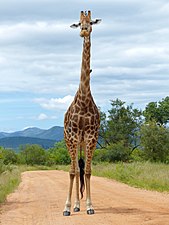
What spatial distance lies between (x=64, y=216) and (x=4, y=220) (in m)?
1.32

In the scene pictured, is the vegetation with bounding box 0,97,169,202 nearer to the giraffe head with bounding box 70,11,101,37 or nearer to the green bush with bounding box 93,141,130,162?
the green bush with bounding box 93,141,130,162

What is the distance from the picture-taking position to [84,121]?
1131cm

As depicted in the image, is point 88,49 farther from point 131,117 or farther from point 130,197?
point 131,117

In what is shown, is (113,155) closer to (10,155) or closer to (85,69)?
(10,155)

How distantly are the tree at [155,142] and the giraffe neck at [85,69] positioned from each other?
27.1m

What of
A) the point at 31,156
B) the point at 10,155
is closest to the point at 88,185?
the point at 31,156

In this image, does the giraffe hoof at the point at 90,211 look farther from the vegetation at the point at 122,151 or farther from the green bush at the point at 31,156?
the green bush at the point at 31,156

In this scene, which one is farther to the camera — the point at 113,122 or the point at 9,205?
the point at 113,122

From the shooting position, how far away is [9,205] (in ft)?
45.2

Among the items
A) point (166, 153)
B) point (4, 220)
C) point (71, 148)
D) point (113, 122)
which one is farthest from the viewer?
point (113, 122)

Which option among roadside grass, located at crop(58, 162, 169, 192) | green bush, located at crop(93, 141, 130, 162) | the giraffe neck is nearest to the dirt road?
roadside grass, located at crop(58, 162, 169, 192)

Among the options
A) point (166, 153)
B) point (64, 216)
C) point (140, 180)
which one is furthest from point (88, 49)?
point (166, 153)

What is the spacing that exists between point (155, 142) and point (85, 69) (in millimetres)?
27607

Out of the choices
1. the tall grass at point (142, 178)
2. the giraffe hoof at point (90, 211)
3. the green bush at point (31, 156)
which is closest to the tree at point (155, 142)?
the tall grass at point (142, 178)
